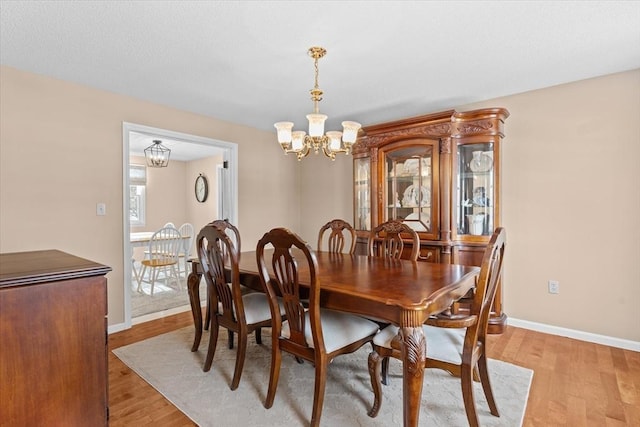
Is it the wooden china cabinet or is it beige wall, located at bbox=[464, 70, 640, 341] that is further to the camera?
the wooden china cabinet

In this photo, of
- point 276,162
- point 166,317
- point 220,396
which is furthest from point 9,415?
point 276,162

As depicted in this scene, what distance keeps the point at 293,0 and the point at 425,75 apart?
1.37 meters

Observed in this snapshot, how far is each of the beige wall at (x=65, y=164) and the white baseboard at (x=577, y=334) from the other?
3.73 m

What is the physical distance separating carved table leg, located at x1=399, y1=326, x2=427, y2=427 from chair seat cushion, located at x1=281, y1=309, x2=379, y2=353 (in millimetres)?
413

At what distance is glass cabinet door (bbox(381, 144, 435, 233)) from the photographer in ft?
10.7

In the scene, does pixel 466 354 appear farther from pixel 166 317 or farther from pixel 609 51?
pixel 166 317

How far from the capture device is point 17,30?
2.00 m

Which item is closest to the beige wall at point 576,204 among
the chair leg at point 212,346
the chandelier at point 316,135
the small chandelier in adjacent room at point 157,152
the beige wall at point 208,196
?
the chandelier at point 316,135

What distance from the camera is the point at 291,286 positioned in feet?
5.66

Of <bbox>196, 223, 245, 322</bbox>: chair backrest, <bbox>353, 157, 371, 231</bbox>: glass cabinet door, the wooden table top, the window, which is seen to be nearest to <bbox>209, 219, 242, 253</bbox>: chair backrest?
<bbox>196, 223, 245, 322</bbox>: chair backrest

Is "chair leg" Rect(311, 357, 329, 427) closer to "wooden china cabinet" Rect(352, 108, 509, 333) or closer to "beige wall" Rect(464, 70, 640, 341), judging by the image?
"wooden china cabinet" Rect(352, 108, 509, 333)

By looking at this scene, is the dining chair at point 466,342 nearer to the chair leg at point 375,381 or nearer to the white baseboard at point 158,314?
the chair leg at point 375,381

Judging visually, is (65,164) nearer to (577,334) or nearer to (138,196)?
(138,196)

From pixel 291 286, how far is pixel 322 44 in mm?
1546
